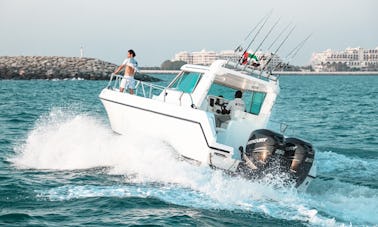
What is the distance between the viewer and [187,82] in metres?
12.0

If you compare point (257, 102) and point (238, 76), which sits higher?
point (238, 76)

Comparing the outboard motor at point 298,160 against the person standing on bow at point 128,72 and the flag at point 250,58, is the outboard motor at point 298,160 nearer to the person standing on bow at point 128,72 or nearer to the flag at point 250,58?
the flag at point 250,58

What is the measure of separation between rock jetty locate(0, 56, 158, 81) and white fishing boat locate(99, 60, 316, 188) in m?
57.3

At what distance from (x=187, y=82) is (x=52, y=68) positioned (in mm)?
62246

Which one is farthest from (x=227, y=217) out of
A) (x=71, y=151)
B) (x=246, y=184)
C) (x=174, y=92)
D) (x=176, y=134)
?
(x=71, y=151)

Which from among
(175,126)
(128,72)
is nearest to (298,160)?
(175,126)

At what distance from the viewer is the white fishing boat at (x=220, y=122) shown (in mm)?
9672

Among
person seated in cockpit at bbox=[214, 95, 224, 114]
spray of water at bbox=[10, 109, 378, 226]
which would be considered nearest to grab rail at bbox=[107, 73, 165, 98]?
spray of water at bbox=[10, 109, 378, 226]

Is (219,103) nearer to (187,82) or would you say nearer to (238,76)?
(187,82)

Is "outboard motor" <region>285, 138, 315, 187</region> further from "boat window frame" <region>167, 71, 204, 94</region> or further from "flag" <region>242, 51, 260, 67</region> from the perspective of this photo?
"flag" <region>242, 51, 260, 67</region>

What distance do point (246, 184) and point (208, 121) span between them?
4.42 ft

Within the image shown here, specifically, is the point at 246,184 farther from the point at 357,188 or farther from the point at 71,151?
the point at 71,151

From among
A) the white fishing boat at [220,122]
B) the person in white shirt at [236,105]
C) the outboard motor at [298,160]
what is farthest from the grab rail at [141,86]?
the outboard motor at [298,160]

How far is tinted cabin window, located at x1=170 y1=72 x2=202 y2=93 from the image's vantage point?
11.6 meters
